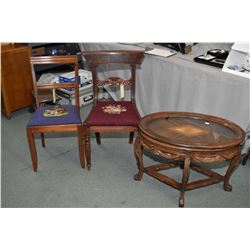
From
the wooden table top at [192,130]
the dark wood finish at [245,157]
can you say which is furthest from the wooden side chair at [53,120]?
the dark wood finish at [245,157]

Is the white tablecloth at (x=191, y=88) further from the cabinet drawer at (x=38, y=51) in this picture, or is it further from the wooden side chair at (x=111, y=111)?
the cabinet drawer at (x=38, y=51)

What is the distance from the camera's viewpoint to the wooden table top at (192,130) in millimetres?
1631

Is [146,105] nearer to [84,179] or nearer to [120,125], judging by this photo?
[120,125]

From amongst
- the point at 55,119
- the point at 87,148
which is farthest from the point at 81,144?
the point at 55,119

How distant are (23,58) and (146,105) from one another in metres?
1.22

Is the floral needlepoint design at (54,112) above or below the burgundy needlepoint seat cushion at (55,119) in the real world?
above

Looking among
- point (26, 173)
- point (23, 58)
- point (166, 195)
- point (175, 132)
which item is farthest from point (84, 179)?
point (23, 58)

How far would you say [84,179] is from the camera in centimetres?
206

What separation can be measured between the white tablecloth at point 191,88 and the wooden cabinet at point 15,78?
865mm

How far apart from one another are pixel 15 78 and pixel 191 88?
1.60m

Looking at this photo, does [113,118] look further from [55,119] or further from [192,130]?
[192,130]

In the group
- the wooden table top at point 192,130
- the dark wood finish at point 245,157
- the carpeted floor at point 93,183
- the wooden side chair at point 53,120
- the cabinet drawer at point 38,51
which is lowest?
the carpeted floor at point 93,183

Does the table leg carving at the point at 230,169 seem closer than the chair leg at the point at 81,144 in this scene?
Yes

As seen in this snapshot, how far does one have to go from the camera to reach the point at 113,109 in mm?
2160
